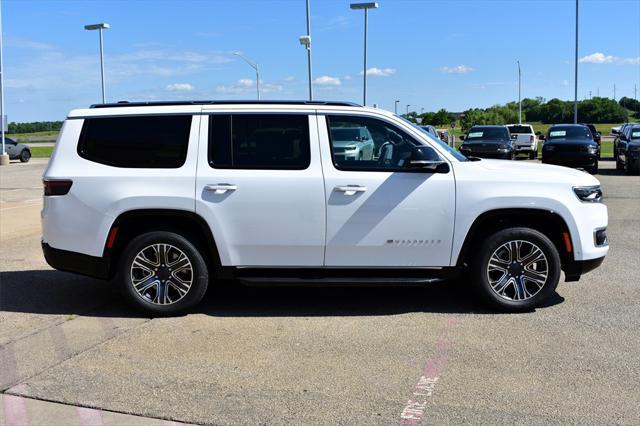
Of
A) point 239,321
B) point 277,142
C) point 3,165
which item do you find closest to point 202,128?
point 277,142

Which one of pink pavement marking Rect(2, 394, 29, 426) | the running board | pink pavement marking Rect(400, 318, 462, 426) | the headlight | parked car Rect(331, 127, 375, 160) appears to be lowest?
pink pavement marking Rect(2, 394, 29, 426)

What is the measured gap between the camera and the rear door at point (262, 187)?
562 cm

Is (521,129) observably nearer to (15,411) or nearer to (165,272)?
(165,272)

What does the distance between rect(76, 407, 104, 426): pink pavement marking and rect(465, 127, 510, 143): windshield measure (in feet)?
74.3

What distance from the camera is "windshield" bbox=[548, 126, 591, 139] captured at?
2209cm

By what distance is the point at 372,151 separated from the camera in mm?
5785

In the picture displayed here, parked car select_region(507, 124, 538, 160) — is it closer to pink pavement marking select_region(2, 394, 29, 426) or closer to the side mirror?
the side mirror

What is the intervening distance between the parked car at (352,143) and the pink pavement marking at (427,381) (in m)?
1.72

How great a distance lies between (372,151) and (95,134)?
255 cm

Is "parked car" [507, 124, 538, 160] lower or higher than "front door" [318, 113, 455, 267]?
higher

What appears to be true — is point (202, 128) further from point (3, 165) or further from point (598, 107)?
point (598, 107)

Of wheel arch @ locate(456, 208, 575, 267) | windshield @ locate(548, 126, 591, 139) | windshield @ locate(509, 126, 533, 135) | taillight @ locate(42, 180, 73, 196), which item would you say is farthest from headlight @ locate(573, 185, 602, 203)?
windshield @ locate(509, 126, 533, 135)

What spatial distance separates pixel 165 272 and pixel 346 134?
209cm

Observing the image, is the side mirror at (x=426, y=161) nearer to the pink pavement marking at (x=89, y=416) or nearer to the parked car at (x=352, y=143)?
the parked car at (x=352, y=143)
